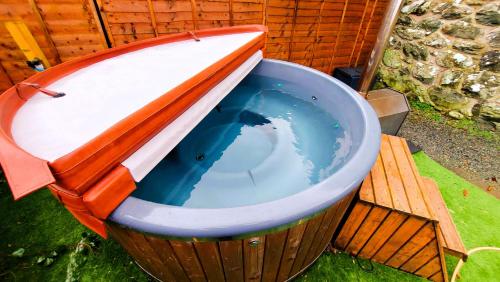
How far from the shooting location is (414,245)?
5.74ft

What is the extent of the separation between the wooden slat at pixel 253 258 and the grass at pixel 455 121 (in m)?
4.58

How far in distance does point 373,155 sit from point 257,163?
112 centimetres

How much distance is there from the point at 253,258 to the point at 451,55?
4949mm

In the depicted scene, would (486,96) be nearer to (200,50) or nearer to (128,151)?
(200,50)

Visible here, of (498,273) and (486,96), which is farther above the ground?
(486,96)

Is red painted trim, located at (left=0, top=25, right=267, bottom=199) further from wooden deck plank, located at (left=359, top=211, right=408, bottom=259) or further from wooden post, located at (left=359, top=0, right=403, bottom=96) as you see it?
wooden post, located at (left=359, top=0, right=403, bottom=96)

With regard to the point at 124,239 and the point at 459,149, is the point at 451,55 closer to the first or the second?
the point at 459,149

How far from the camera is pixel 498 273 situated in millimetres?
2018

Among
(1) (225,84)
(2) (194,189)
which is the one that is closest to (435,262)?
(2) (194,189)

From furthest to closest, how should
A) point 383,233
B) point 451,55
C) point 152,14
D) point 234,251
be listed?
point 451,55 → point 152,14 → point 383,233 → point 234,251

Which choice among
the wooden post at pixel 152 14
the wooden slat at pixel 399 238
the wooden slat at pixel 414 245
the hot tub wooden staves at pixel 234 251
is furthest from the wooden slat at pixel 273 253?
the wooden post at pixel 152 14

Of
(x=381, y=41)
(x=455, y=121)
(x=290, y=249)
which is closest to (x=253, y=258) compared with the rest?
(x=290, y=249)

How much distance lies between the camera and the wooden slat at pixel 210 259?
3.67 feet

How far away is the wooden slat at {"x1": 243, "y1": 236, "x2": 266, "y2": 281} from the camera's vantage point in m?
1.17
